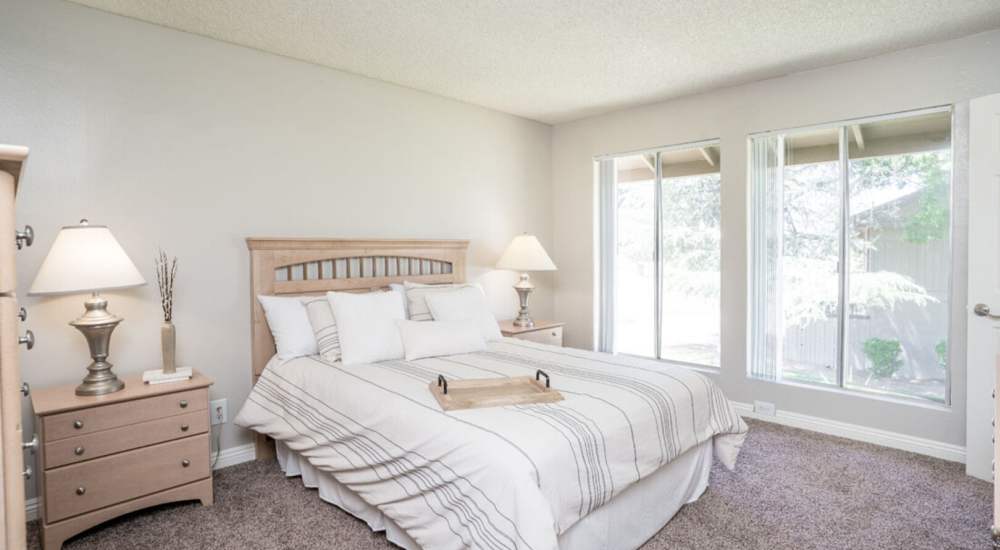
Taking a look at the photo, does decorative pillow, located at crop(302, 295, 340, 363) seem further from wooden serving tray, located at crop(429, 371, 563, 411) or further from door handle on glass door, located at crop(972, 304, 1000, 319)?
door handle on glass door, located at crop(972, 304, 1000, 319)

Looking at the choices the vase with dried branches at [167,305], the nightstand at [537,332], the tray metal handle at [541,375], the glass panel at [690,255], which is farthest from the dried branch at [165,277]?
the glass panel at [690,255]

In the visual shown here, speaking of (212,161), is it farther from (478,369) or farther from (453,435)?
(453,435)

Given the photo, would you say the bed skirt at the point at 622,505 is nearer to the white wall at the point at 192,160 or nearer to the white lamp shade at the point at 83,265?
the white wall at the point at 192,160

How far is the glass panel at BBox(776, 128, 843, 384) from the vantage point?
12.0ft

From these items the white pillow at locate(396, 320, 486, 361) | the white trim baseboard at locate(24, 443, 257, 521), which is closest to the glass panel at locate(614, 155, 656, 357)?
the white pillow at locate(396, 320, 486, 361)

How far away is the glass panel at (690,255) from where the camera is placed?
4.23 meters

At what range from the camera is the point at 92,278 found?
2297 millimetres

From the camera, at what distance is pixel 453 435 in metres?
1.82

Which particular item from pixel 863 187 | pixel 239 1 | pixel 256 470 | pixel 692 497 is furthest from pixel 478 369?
pixel 863 187

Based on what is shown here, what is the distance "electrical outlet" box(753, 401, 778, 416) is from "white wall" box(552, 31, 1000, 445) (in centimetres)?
4

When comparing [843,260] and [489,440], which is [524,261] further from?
[489,440]

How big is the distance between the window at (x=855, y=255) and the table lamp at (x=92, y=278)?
12.9ft

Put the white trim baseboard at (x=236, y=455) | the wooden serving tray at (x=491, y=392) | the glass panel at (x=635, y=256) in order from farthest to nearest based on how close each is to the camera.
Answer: the glass panel at (x=635, y=256)
the white trim baseboard at (x=236, y=455)
the wooden serving tray at (x=491, y=392)

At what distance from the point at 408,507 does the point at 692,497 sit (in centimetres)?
145
